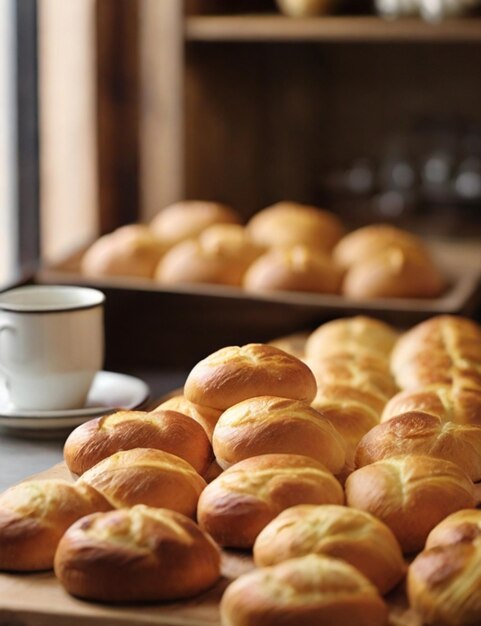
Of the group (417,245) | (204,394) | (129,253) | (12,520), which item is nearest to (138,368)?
(129,253)

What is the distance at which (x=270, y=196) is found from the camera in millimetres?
2562

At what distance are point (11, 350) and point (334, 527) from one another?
22.8 inches

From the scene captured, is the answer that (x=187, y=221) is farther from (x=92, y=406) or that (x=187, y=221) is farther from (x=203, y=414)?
(x=203, y=414)

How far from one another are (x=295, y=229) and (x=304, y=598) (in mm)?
1190

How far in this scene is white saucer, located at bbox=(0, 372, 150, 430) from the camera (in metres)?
1.29

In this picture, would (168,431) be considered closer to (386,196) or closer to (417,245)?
(417,245)

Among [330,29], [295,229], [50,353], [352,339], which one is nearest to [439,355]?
→ [352,339]

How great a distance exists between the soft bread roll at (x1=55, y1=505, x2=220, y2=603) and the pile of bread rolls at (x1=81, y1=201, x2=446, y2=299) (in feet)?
2.91

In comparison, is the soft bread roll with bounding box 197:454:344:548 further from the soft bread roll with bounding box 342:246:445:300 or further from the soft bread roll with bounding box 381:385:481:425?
the soft bread roll with bounding box 342:246:445:300

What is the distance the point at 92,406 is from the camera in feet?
4.53

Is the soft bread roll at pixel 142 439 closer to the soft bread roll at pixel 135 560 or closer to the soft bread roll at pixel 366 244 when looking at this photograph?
the soft bread roll at pixel 135 560

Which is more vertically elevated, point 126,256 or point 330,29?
point 330,29

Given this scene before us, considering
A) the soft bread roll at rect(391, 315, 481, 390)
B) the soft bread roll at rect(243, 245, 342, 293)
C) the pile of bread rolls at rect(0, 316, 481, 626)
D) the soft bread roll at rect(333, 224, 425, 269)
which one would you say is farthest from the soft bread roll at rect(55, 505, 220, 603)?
the soft bread roll at rect(333, 224, 425, 269)

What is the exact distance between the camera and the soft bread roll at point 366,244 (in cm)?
182
